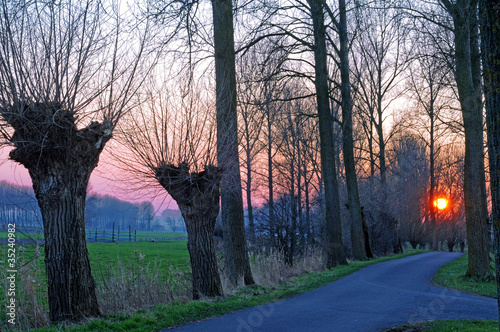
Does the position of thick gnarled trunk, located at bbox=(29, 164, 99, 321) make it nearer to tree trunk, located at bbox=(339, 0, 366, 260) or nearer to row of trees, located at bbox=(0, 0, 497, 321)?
row of trees, located at bbox=(0, 0, 497, 321)

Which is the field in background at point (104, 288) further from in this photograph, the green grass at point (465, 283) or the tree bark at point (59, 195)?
the green grass at point (465, 283)

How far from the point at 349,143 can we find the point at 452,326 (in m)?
15.2

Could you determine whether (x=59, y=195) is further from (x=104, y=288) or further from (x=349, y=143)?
(x=349, y=143)

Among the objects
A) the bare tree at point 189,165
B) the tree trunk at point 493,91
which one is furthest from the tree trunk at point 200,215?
the tree trunk at point 493,91

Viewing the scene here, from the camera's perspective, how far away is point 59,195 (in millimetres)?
7102

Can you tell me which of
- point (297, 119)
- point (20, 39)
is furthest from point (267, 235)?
point (20, 39)

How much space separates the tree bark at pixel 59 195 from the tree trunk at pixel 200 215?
83.3 inches

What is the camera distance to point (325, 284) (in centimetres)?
1181

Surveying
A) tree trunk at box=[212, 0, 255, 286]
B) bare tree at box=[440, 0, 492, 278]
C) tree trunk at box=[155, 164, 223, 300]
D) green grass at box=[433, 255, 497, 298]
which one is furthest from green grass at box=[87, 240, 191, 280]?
bare tree at box=[440, 0, 492, 278]

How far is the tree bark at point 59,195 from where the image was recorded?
273 inches

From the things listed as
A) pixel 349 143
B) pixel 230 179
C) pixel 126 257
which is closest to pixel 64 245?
pixel 230 179

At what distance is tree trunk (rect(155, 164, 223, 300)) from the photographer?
908 cm

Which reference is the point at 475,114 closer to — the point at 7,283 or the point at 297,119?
the point at 297,119

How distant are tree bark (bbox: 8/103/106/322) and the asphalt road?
1.97 metres
